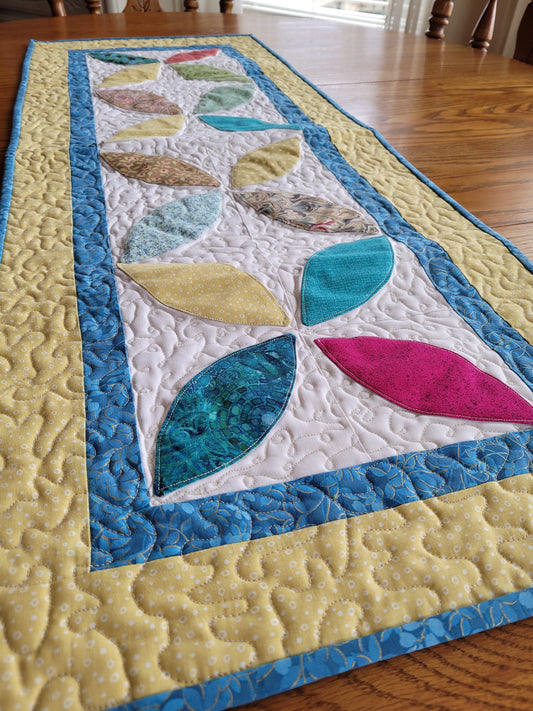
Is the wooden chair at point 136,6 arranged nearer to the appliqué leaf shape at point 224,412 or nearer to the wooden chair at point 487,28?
the wooden chair at point 487,28

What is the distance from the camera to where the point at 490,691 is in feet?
1.28

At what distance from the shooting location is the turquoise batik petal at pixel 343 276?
0.72m

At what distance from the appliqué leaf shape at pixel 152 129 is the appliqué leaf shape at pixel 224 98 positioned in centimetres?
8

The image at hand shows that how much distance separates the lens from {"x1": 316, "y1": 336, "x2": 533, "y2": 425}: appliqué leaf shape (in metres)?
0.59

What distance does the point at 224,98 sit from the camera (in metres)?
1.31

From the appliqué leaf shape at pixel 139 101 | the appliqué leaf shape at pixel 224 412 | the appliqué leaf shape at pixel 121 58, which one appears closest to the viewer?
the appliqué leaf shape at pixel 224 412

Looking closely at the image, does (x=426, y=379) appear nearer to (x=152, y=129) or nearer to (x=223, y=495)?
(x=223, y=495)

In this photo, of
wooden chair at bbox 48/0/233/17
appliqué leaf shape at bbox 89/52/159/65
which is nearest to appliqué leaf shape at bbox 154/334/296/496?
appliqué leaf shape at bbox 89/52/159/65

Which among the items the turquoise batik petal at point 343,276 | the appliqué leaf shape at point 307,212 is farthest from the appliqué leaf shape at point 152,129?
the turquoise batik petal at point 343,276

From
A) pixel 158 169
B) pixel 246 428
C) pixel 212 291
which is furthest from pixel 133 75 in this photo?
pixel 246 428

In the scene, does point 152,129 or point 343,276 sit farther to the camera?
point 152,129

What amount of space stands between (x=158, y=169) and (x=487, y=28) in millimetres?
1359

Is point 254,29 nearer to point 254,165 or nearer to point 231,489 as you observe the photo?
point 254,165

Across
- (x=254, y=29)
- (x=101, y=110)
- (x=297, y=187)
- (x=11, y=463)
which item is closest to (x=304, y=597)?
(x=11, y=463)
